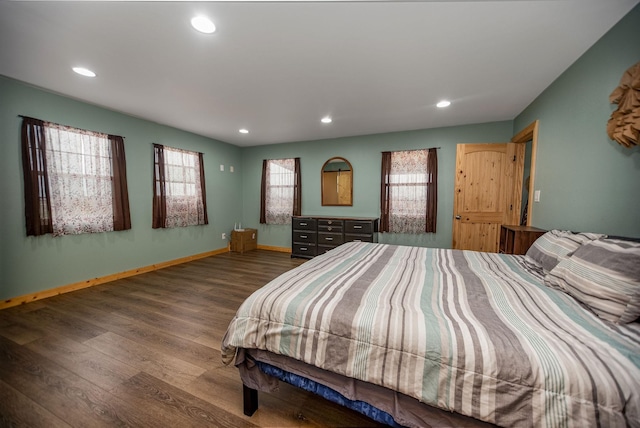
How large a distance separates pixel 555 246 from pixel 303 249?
3803 mm

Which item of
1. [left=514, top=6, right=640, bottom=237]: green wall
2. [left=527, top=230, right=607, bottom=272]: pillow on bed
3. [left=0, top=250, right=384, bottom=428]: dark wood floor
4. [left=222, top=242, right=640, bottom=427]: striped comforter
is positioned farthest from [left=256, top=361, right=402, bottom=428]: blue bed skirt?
[left=514, top=6, right=640, bottom=237]: green wall

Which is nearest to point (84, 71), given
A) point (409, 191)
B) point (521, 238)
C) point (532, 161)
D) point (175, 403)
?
point (175, 403)

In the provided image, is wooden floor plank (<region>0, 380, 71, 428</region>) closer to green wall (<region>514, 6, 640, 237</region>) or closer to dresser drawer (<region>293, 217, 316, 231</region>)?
green wall (<region>514, 6, 640, 237</region>)

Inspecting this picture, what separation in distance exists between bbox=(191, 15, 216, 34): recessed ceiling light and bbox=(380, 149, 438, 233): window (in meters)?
3.43

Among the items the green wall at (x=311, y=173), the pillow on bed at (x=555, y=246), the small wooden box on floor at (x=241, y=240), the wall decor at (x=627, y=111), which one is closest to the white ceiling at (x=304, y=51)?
the green wall at (x=311, y=173)

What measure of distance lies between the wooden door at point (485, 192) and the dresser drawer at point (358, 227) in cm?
139

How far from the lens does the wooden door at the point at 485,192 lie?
137 inches

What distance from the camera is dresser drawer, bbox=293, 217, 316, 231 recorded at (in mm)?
4730

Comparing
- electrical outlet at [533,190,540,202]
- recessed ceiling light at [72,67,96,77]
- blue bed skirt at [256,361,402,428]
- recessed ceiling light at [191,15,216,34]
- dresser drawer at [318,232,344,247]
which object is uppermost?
recessed ceiling light at [72,67,96,77]

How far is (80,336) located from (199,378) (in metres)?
1.36

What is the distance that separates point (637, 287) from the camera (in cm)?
100

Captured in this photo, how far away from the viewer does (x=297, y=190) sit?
203 inches

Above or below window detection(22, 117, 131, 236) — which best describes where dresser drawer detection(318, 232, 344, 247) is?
below

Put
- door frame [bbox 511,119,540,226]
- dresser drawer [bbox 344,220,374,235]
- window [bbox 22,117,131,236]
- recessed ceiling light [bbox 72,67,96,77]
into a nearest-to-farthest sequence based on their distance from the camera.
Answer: recessed ceiling light [bbox 72,67,96,77]
window [bbox 22,117,131,236]
door frame [bbox 511,119,540,226]
dresser drawer [bbox 344,220,374,235]
